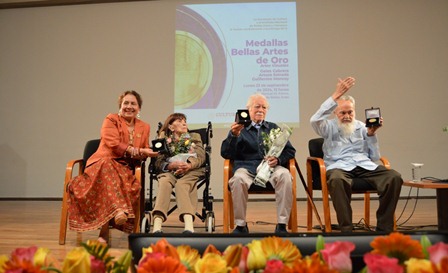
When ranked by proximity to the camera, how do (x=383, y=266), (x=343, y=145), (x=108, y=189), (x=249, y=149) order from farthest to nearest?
(x=343, y=145)
(x=249, y=149)
(x=108, y=189)
(x=383, y=266)

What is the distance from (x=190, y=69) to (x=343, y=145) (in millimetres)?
2932

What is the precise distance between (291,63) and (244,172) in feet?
9.54

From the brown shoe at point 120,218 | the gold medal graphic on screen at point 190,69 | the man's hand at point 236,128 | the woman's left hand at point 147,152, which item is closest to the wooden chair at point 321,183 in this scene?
the man's hand at point 236,128

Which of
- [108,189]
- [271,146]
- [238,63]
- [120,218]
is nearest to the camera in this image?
[120,218]

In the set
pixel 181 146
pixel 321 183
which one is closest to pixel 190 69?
pixel 181 146

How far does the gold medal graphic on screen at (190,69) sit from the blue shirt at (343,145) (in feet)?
8.41

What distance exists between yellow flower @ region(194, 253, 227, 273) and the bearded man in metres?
2.44

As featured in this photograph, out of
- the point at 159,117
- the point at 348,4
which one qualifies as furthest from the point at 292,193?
the point at 348,4

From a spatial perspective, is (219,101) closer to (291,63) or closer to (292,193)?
(291,63)

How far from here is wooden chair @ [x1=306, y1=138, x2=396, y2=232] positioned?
2.73 m

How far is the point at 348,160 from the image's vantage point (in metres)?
2.96

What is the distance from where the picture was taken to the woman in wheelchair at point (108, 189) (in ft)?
8.48

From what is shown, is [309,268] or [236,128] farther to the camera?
[236,128]

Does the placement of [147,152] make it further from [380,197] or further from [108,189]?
[380,197]
